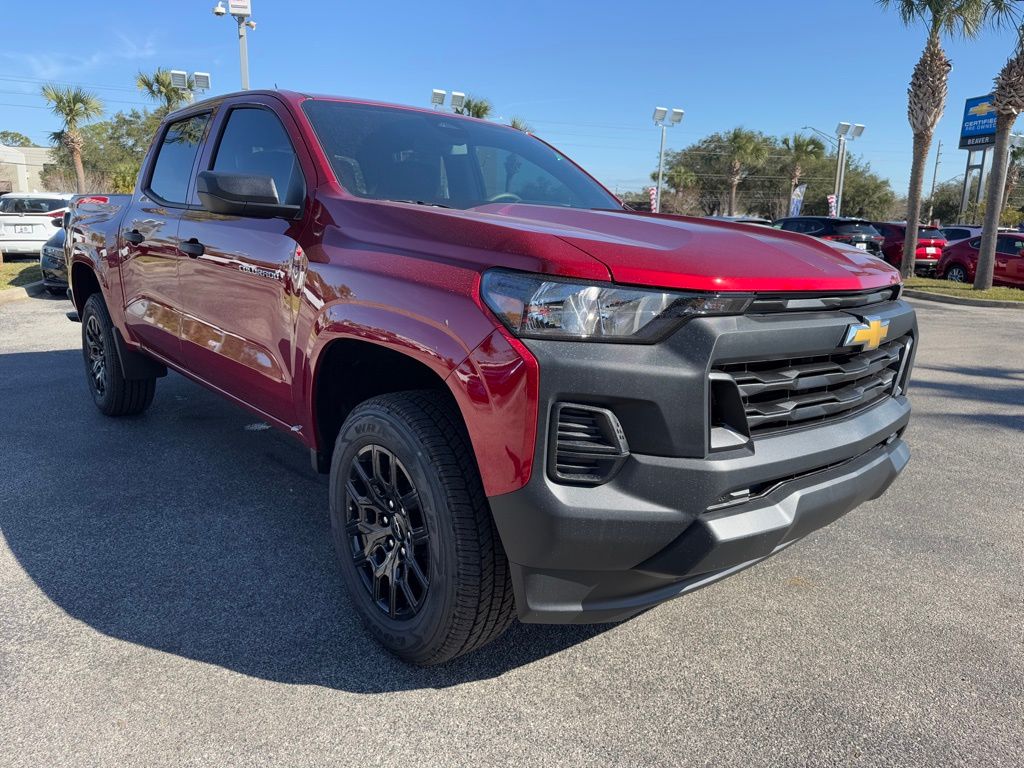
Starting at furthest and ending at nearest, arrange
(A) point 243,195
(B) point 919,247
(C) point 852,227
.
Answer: (B) point 919,247 → (C) point 852,227 → (A) point 243,195

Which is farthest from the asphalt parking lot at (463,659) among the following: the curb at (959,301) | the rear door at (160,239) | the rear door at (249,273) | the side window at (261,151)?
the curb at (959,301)

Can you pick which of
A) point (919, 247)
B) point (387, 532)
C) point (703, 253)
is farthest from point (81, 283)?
point (919, 247)

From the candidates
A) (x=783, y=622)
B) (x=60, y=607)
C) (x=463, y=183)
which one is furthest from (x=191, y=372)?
(x=783, y=622)

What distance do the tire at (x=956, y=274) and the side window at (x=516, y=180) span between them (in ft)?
58.7

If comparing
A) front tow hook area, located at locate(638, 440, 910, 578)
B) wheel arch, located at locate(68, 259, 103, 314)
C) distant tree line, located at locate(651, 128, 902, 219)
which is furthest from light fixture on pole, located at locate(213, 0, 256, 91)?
distant tree line, located at locate(651, 128, 902, 219)

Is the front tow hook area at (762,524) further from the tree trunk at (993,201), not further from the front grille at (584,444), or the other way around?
the tree trunk at (993,201)

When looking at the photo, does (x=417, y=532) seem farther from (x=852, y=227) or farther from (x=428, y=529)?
(x=852, y=227)

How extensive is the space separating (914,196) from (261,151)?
1873cm

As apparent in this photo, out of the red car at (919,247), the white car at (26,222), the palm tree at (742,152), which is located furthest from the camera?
the palm tree at (742,152)

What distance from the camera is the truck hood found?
1.94 m

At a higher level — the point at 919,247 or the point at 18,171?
the point at 18,171

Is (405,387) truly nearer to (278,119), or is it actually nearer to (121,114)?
(278,119)

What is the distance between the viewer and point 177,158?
13.7ft

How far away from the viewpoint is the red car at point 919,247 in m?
20.1
